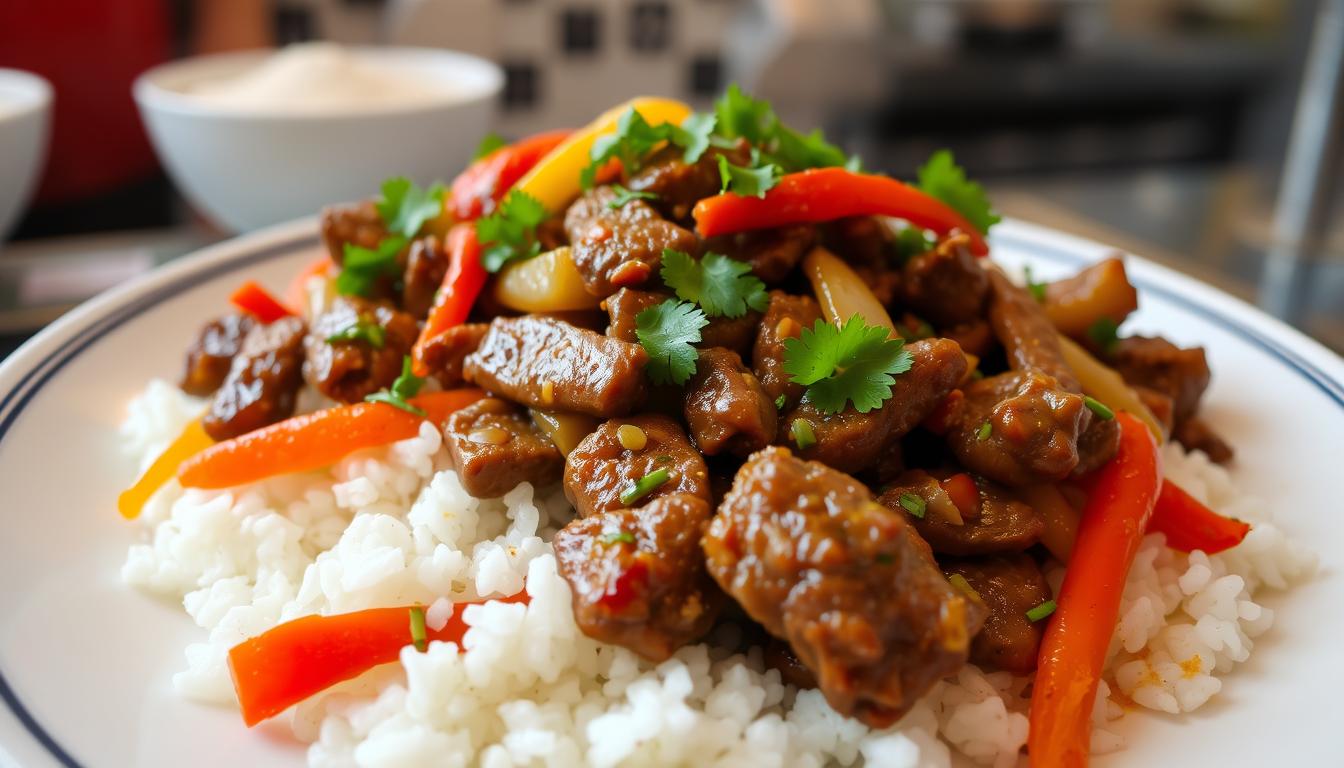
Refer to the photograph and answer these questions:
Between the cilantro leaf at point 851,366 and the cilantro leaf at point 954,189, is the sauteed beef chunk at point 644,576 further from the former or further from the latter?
the cilantro leaf at point 954,189

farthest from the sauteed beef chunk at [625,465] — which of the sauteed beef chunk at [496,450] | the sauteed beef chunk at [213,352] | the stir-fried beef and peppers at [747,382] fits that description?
the sauteed beef chunk at [213,352]

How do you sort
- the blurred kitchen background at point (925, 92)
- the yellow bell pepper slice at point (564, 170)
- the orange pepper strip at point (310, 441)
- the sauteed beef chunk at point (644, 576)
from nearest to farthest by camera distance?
the sauteed beef chunk at point (644, 576) < the orange pepper strip at point (310, 441) < the yellow bell pepper slice at point (564, 170) < the blurred kitchen background at point (925, 92)

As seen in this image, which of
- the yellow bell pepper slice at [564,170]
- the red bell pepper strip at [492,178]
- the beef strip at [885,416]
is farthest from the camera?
the red bell pepper strip at [492,178]

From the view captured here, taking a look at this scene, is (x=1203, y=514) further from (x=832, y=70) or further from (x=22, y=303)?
(x=832, y=70)

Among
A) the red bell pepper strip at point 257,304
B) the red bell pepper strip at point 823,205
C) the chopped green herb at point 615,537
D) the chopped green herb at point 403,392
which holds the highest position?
the red bell pepper strip at point 823,205

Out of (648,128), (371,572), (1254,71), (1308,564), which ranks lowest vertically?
(1254,71)

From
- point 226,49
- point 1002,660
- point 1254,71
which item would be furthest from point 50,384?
point 1254,71
